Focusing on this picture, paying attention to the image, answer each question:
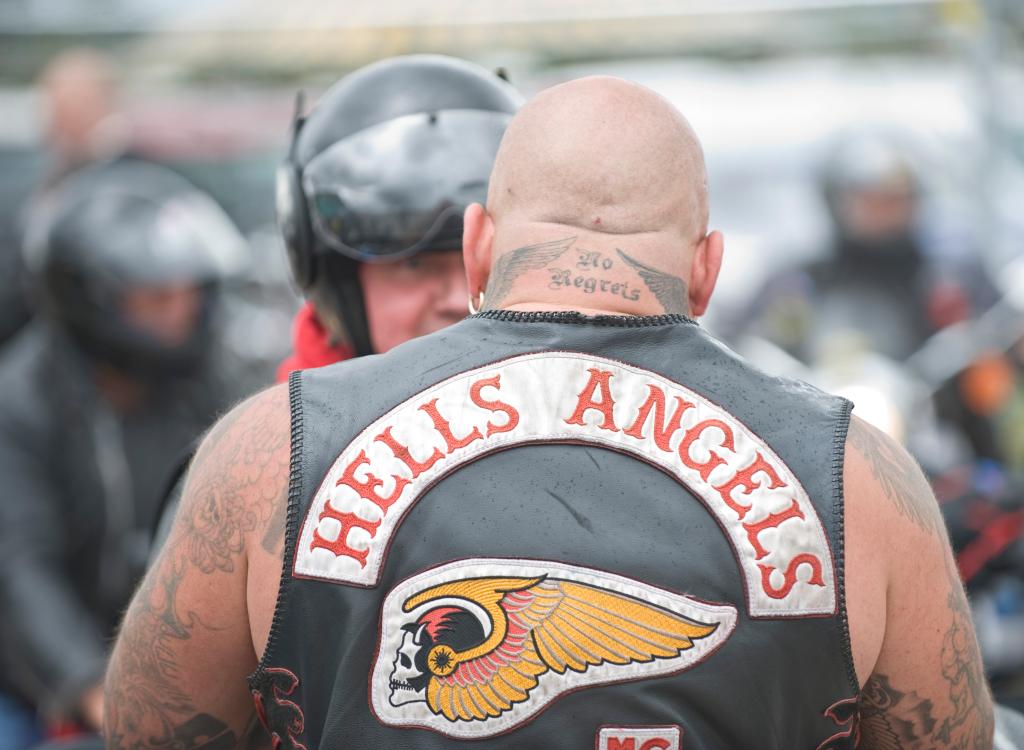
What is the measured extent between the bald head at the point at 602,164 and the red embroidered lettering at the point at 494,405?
0.25m

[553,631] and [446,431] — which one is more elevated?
[446,431]

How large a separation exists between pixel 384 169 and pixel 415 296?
0.89 ft

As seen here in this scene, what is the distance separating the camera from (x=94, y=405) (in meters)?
4.07

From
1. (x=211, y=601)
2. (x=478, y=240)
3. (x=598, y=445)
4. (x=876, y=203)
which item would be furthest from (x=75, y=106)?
(x=598, y=445)

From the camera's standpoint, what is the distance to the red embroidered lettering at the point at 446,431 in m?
1.65

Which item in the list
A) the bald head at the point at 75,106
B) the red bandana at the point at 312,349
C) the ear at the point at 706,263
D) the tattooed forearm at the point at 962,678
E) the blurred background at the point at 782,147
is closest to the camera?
the tattooed forearm at the point at 962,678

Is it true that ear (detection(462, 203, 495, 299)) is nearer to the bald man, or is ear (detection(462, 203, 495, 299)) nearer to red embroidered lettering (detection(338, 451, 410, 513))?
the bald man

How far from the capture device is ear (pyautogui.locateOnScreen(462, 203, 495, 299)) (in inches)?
72.4

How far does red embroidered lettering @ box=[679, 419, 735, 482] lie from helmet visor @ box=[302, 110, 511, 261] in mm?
1023

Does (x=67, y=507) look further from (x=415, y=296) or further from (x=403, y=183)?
(x=403, y=183)

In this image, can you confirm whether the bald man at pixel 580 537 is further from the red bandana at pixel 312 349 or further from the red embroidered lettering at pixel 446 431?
the red bandana at pixel 312 349

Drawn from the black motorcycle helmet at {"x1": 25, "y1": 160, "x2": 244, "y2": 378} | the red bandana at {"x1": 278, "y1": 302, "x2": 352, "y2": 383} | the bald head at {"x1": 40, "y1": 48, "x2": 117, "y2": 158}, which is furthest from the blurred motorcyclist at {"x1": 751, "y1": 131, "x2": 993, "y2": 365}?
the red bandana at {"x1": 278, "y1": 302, "x2": 352, "y2": 383}

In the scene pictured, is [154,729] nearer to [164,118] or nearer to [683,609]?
[683,609]

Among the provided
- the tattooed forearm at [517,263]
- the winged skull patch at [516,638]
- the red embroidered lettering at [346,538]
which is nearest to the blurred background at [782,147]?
the winged skull patch at [516,638]
